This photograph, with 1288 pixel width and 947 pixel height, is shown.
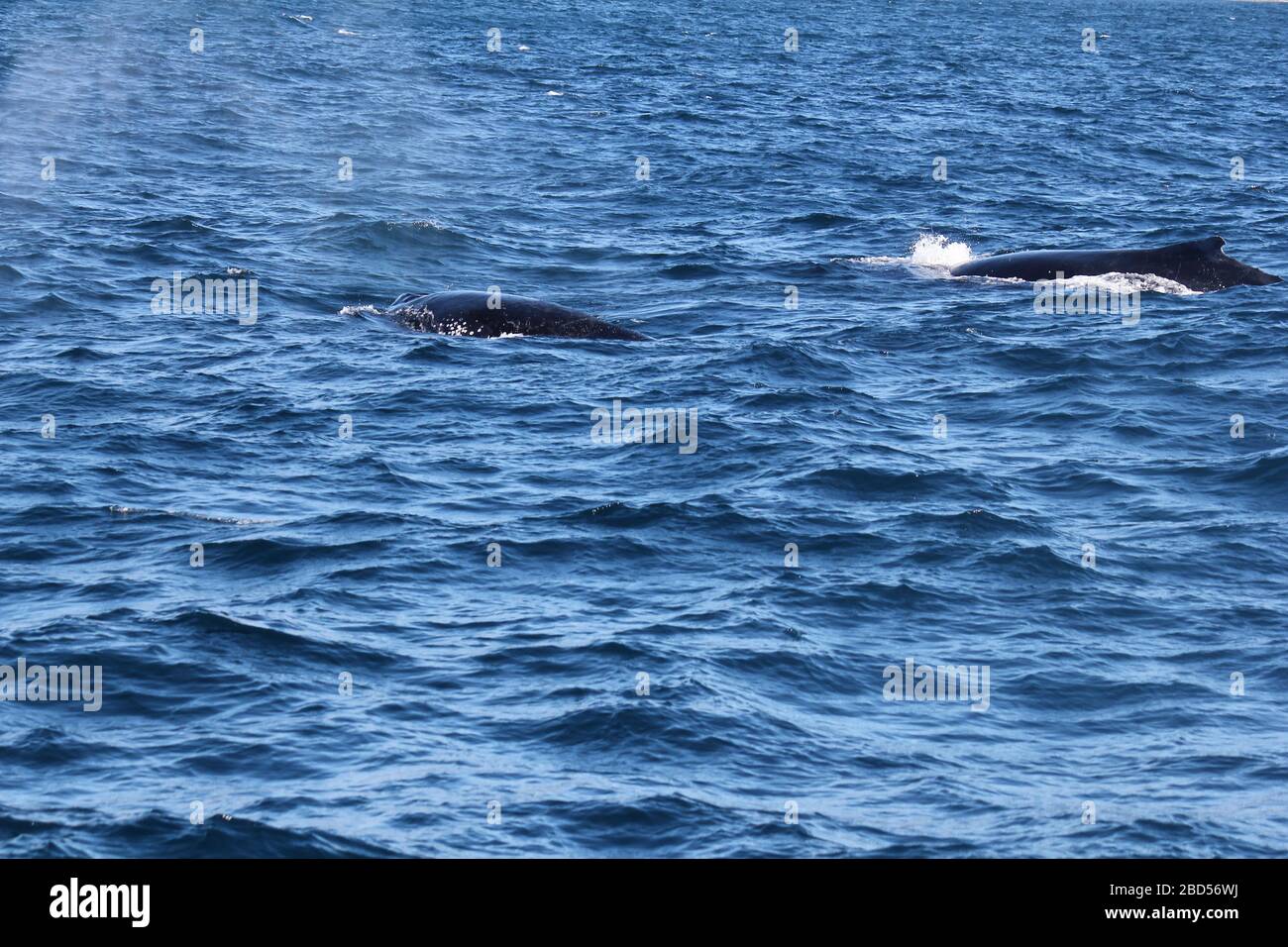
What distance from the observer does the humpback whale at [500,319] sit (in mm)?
26547

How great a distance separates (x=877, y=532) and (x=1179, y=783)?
5.81 m

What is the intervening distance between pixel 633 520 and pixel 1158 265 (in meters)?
15.3

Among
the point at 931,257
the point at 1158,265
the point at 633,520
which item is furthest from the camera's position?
the point at 931,257

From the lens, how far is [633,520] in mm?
18688

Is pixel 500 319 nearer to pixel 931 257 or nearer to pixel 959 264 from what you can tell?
pixel 959 264

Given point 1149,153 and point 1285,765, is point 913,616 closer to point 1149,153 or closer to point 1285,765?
point 1285,765

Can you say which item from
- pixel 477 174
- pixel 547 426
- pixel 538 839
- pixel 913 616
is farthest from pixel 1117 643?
pixel 477 174

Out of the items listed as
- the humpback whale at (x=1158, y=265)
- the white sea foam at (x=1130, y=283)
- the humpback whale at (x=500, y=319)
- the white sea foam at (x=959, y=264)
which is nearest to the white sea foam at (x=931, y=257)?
the white sea foam at (x=959, y=264)

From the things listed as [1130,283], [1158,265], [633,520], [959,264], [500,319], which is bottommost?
[633,520]

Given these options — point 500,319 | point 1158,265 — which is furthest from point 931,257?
point 500,319

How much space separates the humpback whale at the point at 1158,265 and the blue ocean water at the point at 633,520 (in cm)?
63

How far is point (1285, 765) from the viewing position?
13.7 meters

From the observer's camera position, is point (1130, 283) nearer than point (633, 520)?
No

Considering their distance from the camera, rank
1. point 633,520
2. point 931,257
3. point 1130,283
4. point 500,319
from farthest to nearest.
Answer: point 931,257
point 1130,283
point 500,319
point 633,520
